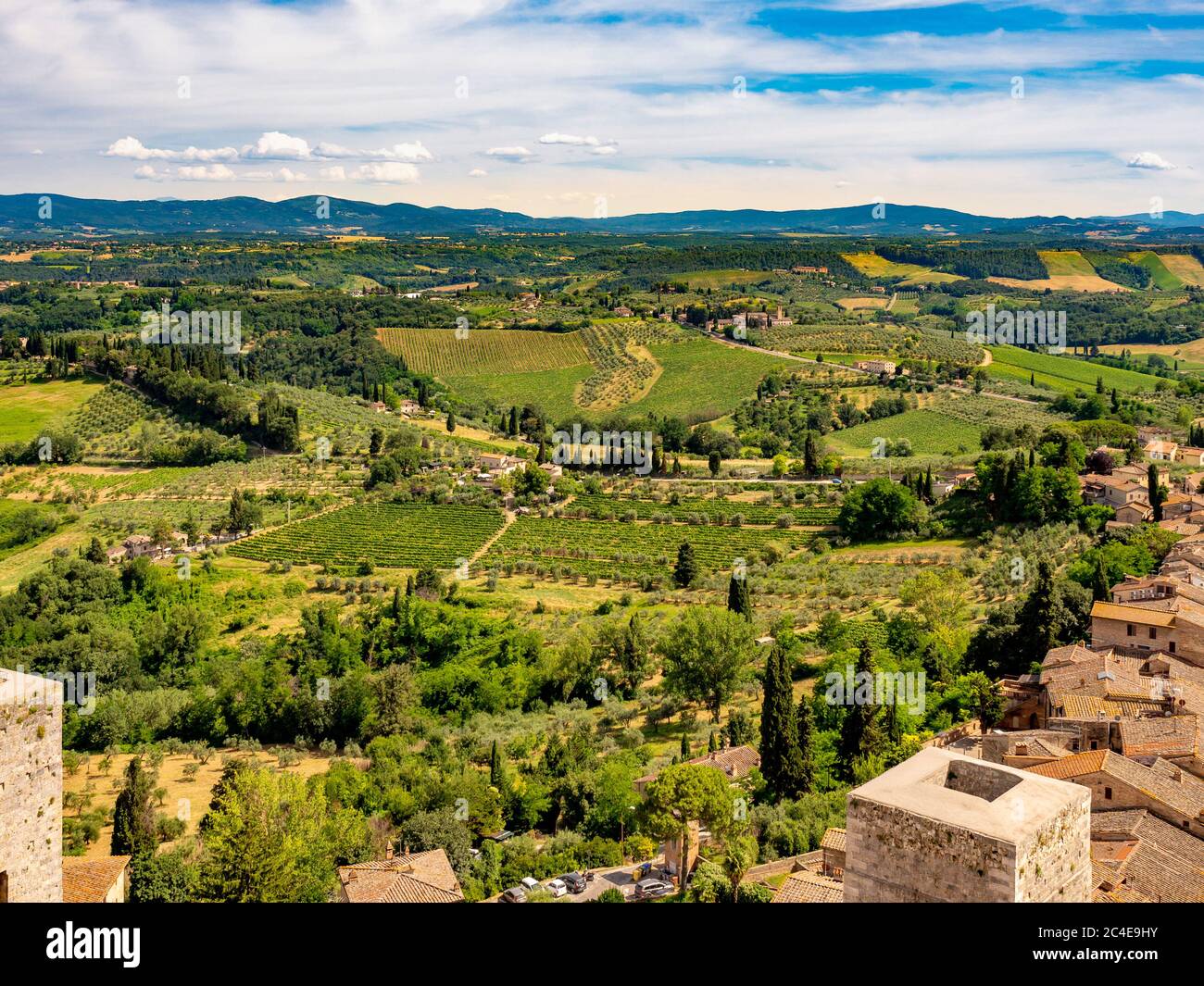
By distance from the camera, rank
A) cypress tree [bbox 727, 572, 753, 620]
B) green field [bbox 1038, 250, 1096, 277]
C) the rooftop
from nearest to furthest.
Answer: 1. the rooftop
2. cypress tree [bbox 727, 572, 753, 620]
3. green field [bbox 1038, 250, 1096, 277]

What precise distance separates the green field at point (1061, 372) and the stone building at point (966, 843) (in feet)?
300

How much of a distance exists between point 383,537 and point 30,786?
48193 mm

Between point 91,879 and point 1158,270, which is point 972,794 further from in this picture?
point 1158,270

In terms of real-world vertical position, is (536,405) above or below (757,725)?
above

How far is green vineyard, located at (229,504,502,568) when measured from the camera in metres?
54.3

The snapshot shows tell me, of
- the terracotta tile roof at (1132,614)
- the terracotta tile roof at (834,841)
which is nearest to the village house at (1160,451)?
the terracotta tile roof at (1132,614)

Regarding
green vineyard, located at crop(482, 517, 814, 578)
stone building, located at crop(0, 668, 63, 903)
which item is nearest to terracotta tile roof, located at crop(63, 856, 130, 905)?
stone building, located at crop(0, 668, 63, 903)

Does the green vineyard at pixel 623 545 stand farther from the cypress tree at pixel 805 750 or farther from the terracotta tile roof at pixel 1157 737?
the terracotta tile roof at pixel 1157 737

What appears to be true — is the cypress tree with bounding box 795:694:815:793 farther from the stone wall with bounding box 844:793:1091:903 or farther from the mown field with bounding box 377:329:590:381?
the mown field with bounding box 377:329:590:381

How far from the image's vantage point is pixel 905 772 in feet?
29.3

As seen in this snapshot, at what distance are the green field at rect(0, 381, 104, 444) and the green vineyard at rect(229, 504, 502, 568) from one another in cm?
2536
